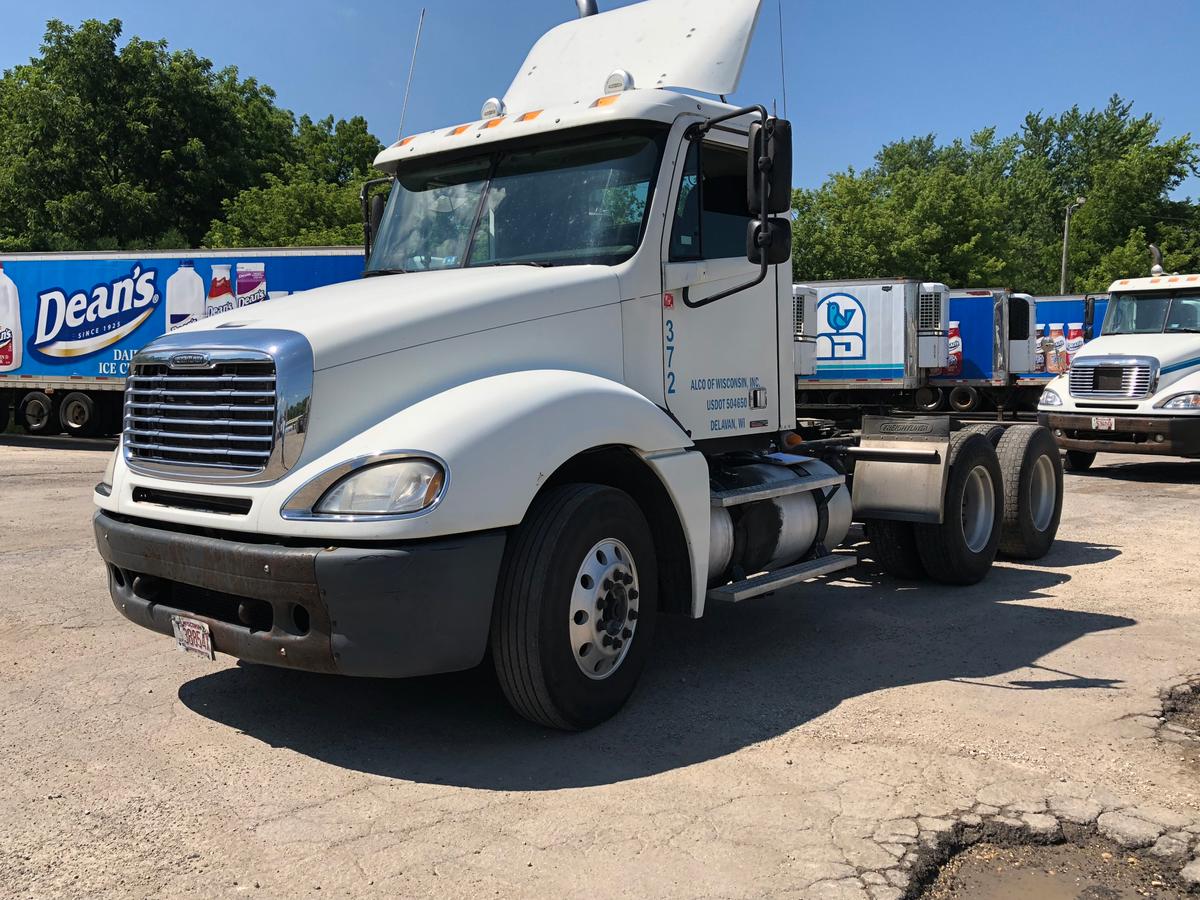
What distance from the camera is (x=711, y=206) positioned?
5.51 meters

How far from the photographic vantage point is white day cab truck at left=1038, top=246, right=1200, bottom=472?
1399 centimetres

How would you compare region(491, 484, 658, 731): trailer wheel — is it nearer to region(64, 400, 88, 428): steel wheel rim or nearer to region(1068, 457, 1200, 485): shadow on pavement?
region(1068, 457, 1200, 485): shadow on pavement

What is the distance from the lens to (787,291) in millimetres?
6336

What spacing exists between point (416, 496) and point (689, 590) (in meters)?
1.68

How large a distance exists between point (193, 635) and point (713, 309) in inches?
120

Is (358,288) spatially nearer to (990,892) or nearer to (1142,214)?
(990,892)

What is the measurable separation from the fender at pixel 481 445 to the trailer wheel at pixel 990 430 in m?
4.38

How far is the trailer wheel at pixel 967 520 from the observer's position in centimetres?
732

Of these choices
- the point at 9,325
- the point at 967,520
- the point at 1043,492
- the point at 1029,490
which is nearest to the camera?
the point at 967,520

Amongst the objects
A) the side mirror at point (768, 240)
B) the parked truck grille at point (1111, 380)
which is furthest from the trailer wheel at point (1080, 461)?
the side mirror at point (768, 240)

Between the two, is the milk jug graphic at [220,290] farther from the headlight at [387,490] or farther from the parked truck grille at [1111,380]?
the headlight at [387,490]

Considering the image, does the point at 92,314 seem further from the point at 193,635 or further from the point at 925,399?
the point at 193,635

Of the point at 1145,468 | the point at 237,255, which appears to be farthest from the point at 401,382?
the point at 237,255

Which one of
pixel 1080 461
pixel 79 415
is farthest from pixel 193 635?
pixel 79 415
